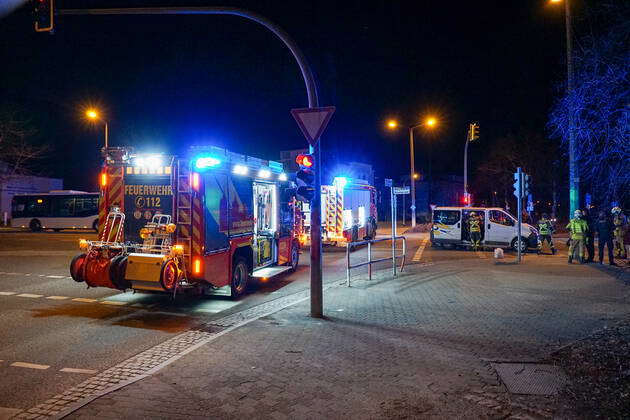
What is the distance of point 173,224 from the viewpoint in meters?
8.52

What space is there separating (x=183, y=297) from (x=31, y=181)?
43.0 metres

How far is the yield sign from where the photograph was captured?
7750 millimetres

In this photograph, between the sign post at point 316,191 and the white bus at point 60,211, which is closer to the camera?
the sign post at point 316,191

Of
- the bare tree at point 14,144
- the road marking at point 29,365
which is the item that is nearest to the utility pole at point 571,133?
the road marking at point 29,365

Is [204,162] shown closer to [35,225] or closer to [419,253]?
[419,253]

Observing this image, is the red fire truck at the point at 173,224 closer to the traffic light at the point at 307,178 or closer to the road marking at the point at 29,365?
the traffic light at the point at 307,178

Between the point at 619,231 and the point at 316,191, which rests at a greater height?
the point at 316,191

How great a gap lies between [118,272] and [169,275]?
97cm

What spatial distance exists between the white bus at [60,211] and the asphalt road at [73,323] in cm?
2127

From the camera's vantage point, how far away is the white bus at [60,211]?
3328 centimetres

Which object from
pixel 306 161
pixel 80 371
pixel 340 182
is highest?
pixel 340 182

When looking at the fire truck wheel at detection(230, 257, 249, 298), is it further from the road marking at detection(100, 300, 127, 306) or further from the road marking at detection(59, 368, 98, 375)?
the road marking at detection(59, 368, 98, 375)

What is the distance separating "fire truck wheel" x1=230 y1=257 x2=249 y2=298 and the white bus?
26.7 m

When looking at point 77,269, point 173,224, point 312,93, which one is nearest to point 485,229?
point 312,93
